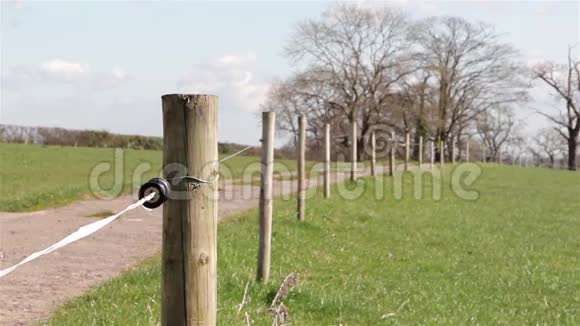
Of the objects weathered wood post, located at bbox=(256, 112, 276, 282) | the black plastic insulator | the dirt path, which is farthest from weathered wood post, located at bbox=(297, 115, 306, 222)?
the black plastic insulator

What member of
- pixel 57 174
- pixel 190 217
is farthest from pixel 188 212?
pixel 57 174

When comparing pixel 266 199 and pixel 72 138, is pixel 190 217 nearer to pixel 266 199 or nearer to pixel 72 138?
pixel 266 199

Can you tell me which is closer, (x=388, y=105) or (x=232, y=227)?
(x=232, y=227)

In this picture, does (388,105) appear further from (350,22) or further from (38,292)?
(38,292)

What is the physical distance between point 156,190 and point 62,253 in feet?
21.5

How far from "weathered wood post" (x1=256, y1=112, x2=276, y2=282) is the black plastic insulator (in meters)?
4.17

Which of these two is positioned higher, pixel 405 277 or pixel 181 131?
pixel 181 131

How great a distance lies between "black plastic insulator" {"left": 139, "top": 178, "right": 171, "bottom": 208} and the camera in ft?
10.2

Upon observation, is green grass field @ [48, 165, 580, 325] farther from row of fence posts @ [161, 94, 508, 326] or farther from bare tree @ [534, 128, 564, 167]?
bare tree @ [534, 128, 564, 167]

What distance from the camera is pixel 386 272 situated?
9516 millimetres

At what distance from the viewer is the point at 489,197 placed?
78.5 ft

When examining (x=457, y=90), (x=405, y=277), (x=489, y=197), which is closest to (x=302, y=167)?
(x=405, y=277)

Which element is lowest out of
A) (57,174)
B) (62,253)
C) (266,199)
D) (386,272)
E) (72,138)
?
(386,272)

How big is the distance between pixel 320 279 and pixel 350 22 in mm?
50312
